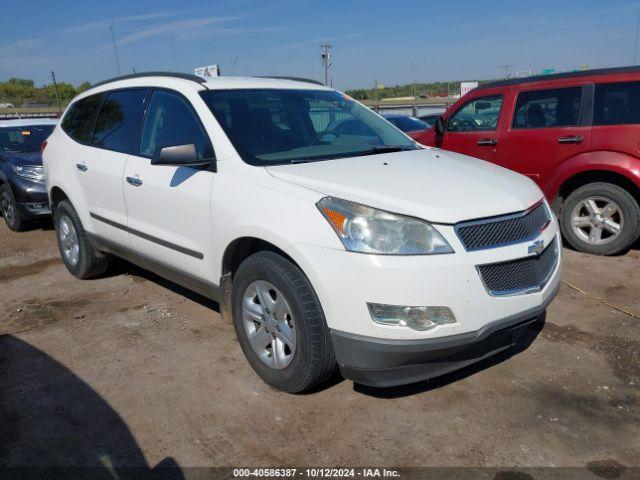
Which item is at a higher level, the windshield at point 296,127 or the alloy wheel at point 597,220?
the windshield at point 296,127

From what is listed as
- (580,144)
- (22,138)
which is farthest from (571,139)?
(22,138)

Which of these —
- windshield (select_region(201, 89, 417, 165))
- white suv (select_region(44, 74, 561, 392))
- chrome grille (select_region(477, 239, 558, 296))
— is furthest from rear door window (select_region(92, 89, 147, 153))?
chrome grille (select_region(477, 239, 558, 296))

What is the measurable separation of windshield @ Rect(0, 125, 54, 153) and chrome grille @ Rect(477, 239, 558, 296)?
761 centimetres

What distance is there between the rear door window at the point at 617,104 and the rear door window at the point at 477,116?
3.77ft

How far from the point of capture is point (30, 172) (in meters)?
7.66

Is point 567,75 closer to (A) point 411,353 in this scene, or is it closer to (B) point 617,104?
(B) point 617,104

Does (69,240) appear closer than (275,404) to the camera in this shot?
No

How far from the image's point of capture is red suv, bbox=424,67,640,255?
5688 mm

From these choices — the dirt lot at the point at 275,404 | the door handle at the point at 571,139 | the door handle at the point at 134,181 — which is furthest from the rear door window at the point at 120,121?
the door handle at the point at 571,139

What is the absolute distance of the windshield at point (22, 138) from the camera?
325 inches

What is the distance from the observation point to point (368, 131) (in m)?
4.22

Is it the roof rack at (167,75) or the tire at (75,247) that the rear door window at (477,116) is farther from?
the tire at (75,247)

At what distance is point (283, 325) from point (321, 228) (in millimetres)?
668

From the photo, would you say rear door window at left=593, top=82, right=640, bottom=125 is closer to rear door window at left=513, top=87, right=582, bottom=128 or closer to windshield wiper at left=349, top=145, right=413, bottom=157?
rear door window at left=513, top=87, right=582, bottom=128
